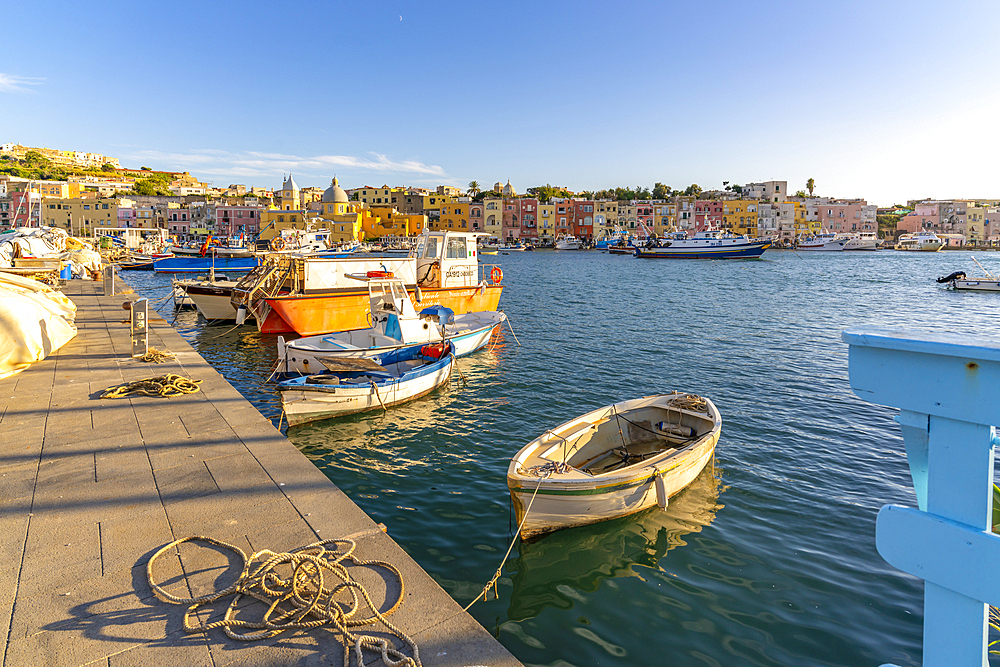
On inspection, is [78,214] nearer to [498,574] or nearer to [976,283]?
[498,574]

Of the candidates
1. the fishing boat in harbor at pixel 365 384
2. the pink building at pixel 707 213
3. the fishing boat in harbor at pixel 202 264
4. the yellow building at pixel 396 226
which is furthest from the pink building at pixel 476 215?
the fishing boat in harbor at pixel 365 384

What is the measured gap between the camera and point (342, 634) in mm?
3545

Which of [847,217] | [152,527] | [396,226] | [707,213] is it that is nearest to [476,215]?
[396,226]

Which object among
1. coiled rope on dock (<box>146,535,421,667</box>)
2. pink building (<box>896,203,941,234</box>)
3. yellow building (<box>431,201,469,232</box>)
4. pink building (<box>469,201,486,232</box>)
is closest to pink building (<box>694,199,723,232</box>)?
pink building (<box>469,201,486,232</box>)

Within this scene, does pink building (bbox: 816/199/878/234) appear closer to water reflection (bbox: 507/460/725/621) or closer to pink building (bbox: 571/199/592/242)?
pink building (bbox: 571/199/592/242)

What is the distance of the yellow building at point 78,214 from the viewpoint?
92.2 metres

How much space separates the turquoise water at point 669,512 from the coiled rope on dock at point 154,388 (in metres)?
2.24

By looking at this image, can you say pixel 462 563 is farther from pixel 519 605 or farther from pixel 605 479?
pixel 605 479

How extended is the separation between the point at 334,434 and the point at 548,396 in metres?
5.35

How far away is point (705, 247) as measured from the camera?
81.2 meters

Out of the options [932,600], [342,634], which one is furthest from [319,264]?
[932,600]

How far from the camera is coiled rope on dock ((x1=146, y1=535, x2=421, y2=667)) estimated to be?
11.3ft

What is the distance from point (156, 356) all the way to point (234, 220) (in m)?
104

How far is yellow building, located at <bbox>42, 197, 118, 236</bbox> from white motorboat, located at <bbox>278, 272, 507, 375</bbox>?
101 meters
